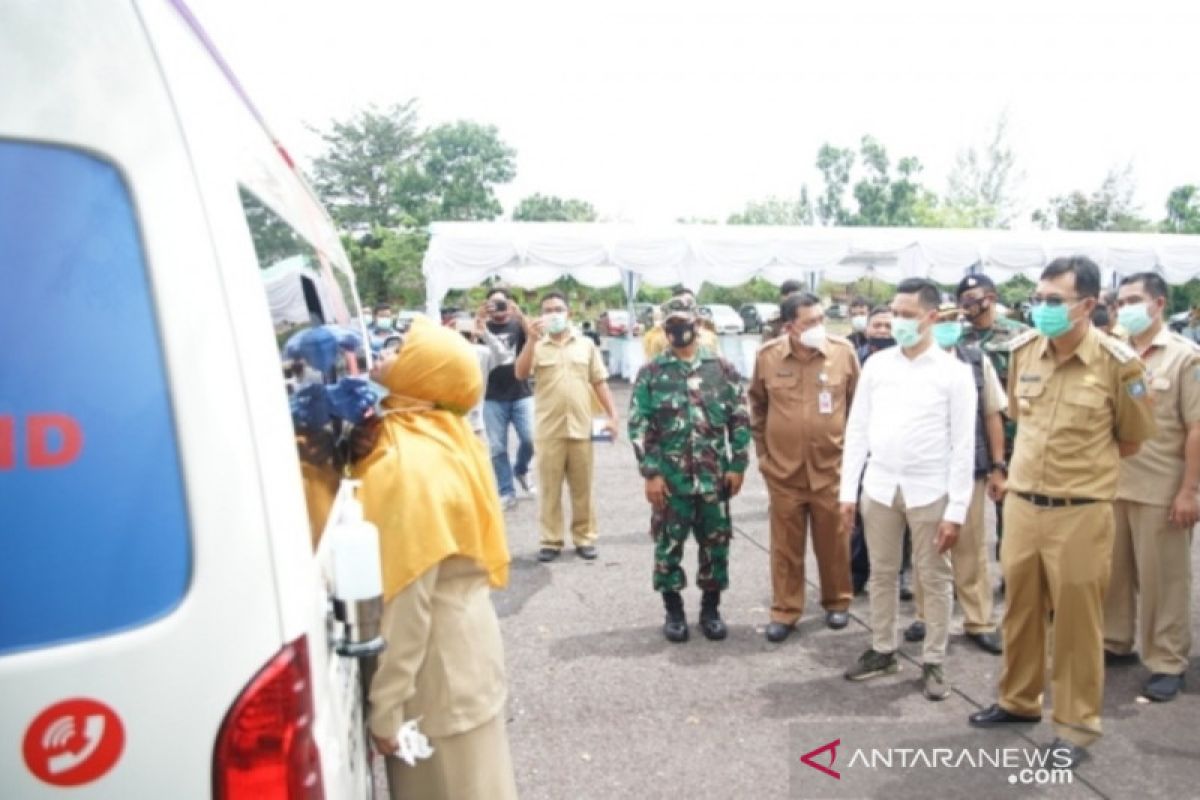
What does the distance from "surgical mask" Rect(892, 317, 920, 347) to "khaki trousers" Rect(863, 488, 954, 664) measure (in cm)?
70

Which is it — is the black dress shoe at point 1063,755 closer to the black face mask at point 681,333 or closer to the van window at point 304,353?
the black face mask at point 681,333

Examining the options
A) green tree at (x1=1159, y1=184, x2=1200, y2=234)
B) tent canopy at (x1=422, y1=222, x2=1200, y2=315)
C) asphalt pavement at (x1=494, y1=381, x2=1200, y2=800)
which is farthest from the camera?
green tree at (x1=1159, y1=184, x2=1200, y2=234)

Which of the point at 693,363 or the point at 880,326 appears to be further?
the point at 880,326

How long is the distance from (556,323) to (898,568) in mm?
3283

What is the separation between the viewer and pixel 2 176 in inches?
44.8

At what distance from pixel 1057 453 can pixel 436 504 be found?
2574 millimetres

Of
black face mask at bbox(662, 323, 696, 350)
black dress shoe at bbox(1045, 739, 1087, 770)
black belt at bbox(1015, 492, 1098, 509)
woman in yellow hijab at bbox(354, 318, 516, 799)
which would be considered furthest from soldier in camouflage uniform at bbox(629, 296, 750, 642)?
woman in yellow hijab at bbox(354, 318, 516, 799)

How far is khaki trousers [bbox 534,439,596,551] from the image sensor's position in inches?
250

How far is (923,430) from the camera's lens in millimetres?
4008

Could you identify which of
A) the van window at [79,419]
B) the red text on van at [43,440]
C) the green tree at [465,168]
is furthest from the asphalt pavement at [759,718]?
the green tree at [465,168]

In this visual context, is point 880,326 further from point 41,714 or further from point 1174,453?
point 41,714

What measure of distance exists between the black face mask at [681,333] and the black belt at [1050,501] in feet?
5.99

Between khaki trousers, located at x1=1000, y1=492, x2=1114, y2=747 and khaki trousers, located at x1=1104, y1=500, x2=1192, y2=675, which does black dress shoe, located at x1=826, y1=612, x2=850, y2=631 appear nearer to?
khaki trousers, located at x1=1104, y1=500, x2=1192, y2=675

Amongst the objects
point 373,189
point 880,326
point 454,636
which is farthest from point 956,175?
point 454,636
